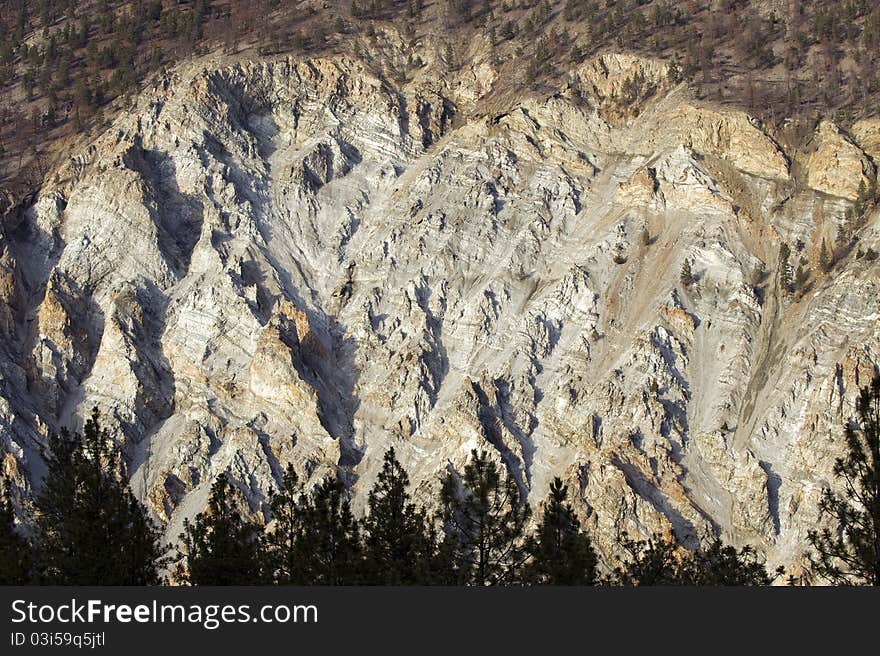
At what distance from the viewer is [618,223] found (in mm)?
92500

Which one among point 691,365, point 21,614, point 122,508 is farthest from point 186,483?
point 21,614

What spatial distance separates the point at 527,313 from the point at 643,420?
480 inches

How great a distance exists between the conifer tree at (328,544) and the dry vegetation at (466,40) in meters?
65.5

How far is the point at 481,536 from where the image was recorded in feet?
123

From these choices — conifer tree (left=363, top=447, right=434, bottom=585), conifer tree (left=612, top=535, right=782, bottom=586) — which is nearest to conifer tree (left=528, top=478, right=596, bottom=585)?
conifer tree (left=363, top=447, right=434, bottom=585)

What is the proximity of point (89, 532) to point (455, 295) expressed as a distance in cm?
5383

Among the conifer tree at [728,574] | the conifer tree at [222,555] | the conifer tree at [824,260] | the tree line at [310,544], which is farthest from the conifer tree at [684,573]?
the conifer tree at [824,260]

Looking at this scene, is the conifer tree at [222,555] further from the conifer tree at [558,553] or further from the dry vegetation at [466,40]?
the dry vegetation at [466,40]

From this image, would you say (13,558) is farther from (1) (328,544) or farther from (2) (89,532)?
(1) (328,544)

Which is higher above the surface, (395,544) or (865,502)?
(395,544)

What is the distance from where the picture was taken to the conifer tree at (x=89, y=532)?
1433 inches

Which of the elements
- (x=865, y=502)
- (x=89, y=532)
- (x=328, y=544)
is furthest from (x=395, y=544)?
(x=865, y=502)

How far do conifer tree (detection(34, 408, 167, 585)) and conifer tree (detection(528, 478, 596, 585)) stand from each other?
11.6 metres

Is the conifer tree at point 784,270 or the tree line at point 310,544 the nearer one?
the tree line at point 310,544
